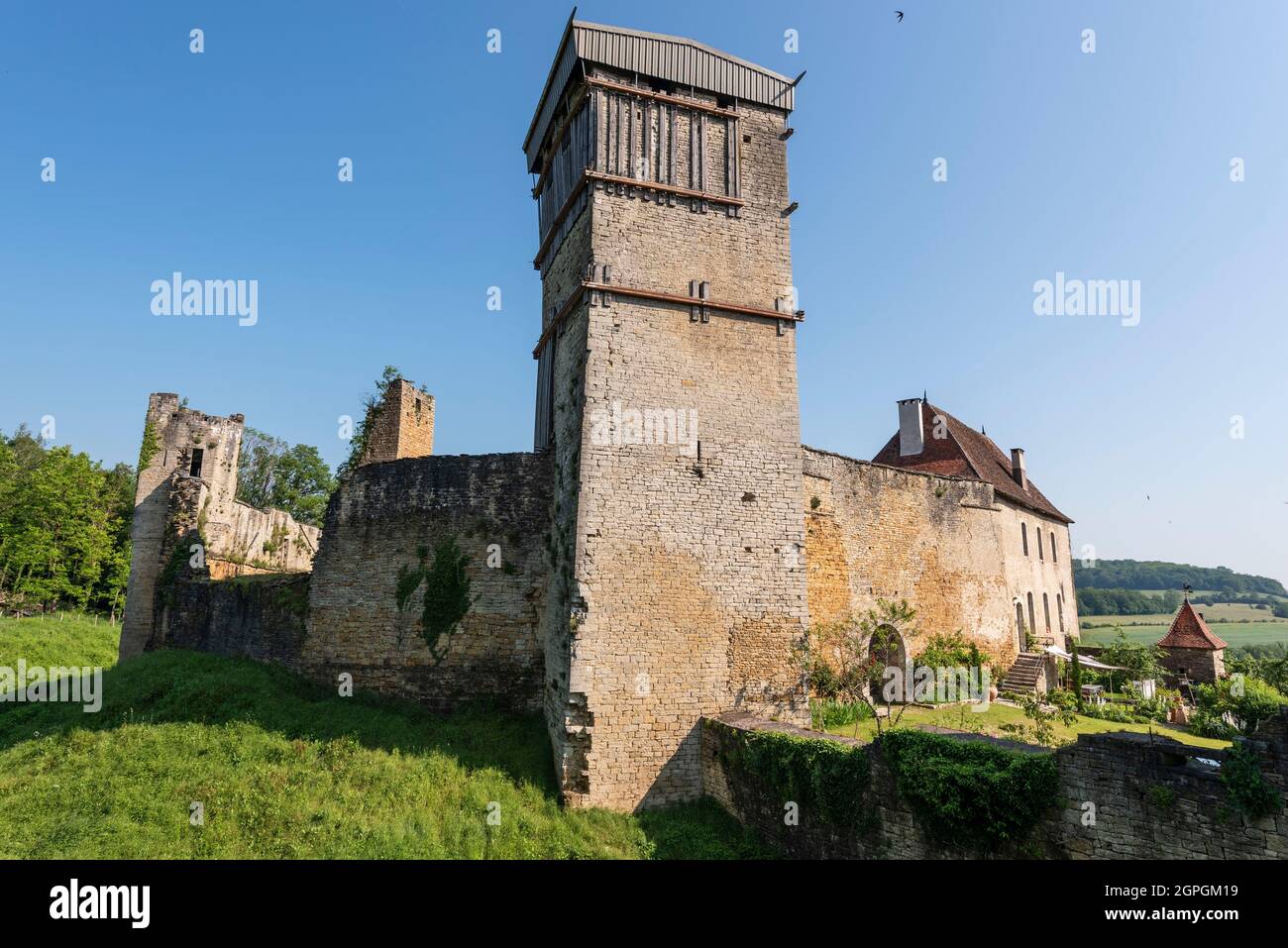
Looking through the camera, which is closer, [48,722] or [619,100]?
[619,100]

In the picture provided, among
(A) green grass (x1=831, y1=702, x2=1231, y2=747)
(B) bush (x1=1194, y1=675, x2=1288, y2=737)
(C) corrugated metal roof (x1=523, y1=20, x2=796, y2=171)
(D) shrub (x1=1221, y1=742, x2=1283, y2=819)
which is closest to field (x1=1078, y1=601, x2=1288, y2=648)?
(B) bush (x1=1194, y1=675, x2=1288, y2=737)

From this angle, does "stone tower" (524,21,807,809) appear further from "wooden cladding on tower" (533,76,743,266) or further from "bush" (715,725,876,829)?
"bush" (715,725,876,829)

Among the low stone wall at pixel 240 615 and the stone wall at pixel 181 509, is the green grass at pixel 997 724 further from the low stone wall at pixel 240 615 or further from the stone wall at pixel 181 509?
the stone wall at pixel 181 509

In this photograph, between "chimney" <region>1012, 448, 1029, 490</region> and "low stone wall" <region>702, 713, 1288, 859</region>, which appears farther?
"chimney" <region>1012, 448, 1029, 490</region>

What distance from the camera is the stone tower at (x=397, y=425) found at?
60.7 feet

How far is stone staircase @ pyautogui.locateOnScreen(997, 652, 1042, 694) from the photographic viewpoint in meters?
20.5

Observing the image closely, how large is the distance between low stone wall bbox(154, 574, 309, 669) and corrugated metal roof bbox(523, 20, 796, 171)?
1367 centimetres

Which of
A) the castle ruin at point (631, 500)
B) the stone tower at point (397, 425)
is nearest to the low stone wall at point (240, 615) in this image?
the castle ruin at point (631, 500)

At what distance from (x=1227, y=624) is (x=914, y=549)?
3356 inches

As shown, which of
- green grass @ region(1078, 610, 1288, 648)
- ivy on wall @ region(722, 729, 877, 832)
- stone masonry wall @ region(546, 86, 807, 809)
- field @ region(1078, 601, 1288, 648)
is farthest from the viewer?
field @ region(1078, 601, 1288, 648)
